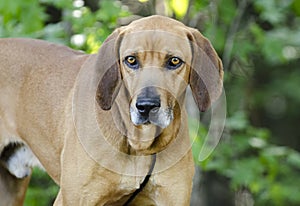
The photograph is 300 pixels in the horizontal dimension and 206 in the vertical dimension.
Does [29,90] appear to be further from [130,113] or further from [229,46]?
[229,46]

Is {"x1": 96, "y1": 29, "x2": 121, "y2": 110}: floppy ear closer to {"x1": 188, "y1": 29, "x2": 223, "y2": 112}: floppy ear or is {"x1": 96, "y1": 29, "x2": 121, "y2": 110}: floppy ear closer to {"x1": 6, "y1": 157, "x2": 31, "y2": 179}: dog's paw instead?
{"x1": 188, "y1": 29, "x2": 223, "y2": 112}: floppy ear

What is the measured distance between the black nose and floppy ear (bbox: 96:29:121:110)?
33 cm

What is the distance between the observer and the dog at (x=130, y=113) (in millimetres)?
4590

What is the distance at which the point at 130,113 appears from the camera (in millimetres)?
4641

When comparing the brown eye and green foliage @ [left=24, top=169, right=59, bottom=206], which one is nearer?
the brown eye

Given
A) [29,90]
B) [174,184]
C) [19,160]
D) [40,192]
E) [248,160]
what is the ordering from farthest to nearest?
[248,160] → [40,192] → [19,160] → [29,90] → [174,184]

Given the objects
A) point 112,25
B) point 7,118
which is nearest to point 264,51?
point 112,25

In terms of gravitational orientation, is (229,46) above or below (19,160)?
below

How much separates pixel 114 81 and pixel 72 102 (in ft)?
1.65

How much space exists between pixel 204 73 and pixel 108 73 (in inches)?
19.0

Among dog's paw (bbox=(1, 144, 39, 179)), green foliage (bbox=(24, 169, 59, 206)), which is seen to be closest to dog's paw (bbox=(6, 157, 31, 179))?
dog's paw (bbox=(1, 144, 39, 179))

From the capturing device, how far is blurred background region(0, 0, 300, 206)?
7.46 meters

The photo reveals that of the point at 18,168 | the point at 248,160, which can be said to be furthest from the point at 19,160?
the point at 248,160

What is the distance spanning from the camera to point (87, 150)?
488cm
